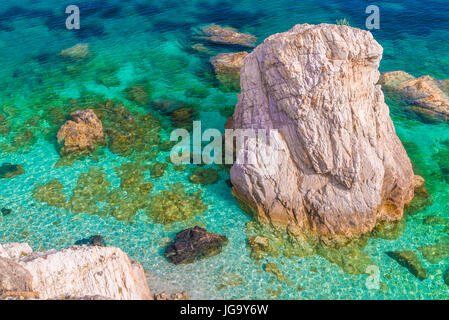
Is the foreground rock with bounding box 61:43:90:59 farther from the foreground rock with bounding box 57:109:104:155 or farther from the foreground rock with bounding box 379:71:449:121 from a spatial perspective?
the foreground rock with bounding box 379:71:449:121

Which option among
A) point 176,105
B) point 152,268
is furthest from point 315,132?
point 176,105

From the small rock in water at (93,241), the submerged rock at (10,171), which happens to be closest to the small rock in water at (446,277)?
the small rock in water at (93,241)

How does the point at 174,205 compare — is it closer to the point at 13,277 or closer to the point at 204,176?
the point at 204,176

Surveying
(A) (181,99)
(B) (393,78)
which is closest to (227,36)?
(A) (181,99)

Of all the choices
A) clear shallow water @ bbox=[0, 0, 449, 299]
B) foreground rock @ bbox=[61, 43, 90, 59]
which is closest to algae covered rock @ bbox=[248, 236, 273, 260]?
clear shallow water @ bbox=[0, 0, 449, 299]

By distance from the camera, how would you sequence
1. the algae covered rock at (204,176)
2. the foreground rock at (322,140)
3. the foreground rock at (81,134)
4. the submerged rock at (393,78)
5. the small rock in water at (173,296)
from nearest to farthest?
the small rock in water at (173,296)
the foreground rock at (322,140)
the algae covered rock at (204,176)
the foreground rock at (81,134)
the submerged rock at (393,78)

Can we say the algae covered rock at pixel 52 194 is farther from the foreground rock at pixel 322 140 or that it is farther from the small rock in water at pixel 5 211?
the foreground rock at pixel 322 140
